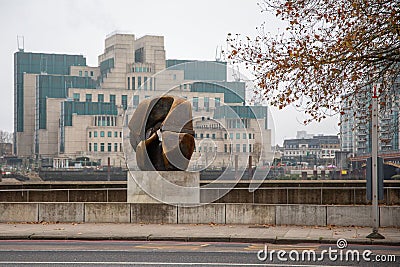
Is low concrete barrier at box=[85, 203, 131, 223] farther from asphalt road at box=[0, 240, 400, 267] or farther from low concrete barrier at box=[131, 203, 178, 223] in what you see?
asphalt road at box=[0, 240, 400, 267]

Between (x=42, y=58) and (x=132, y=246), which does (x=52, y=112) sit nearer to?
(x=42, y=58)

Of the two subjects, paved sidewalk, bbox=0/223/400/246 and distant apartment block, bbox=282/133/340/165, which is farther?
distant apartment block, bbox=282/133/340/165

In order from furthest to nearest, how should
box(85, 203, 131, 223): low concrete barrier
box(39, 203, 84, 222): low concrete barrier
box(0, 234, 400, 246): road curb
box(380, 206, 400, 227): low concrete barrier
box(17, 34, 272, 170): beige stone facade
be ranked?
box(17, 34, 272, 170): beige stone facade, box(39, 203, 84, 222): low concrete barrier, box(85, 203, 131, 223): low concrete barrier, box(380, 206, 400, 227): low concrete barrier, box(0, 234, 400, 246): road curb

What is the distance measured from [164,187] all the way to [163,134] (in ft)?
10.1

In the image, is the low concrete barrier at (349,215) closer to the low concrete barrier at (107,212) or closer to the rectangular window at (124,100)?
the low concrete barrier at (107,212)

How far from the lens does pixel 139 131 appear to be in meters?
29.0

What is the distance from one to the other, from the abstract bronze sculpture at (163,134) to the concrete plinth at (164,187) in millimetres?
1359

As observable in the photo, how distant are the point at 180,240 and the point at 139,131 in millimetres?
9498

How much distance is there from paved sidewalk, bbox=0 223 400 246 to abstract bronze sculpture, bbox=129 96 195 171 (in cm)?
429

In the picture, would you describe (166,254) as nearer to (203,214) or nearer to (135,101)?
(203,214)

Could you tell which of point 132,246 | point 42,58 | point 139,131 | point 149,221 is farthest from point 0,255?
point 42,58

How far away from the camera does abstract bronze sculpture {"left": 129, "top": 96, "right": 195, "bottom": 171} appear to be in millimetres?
27453

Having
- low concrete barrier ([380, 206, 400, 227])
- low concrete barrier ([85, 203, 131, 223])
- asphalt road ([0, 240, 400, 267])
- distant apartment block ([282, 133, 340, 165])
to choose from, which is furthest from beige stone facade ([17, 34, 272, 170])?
asphalt road ([0, 240, 400, 267])

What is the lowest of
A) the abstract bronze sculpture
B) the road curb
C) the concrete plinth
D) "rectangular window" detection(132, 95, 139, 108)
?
the road curb
